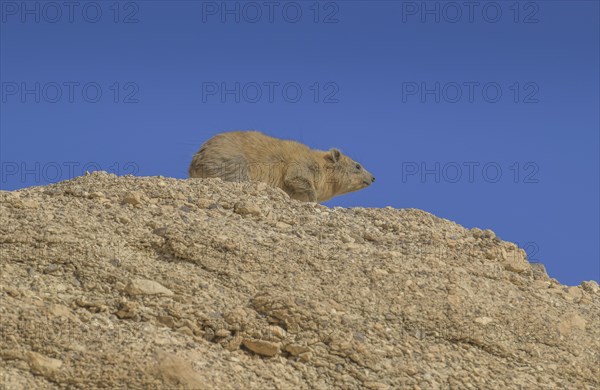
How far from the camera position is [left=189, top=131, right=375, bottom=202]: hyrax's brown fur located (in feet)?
46.6

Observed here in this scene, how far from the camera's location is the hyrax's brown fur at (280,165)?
46.6 ft

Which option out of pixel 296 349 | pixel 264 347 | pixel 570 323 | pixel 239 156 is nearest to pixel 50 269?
pixel 264 347

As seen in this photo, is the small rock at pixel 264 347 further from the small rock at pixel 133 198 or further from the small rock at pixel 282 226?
the small rock at pixel 133 198

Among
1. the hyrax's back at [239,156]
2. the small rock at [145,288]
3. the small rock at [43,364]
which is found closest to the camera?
the small rock at [43,364]

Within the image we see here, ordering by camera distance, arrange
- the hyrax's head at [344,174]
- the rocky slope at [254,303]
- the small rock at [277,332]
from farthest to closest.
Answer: the hyrax's head at [344,174] → the small rock at [277,332] → the rocky slope at [254,303]

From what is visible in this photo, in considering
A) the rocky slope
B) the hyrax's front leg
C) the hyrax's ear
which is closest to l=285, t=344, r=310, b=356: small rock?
the rocky slope

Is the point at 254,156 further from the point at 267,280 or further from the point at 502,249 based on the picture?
the point at 267,280

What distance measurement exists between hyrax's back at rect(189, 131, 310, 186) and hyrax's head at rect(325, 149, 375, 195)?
150 cm

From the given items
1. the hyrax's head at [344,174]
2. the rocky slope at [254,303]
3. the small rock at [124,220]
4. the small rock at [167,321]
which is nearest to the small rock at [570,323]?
the rocky slope at [254,303]

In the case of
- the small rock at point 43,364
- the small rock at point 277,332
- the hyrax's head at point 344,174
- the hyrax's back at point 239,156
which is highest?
the hyrax's head at point 344,174

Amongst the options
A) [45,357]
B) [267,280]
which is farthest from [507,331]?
[45,357]

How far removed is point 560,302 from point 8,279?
591cm

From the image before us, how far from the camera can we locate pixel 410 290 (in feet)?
28.2

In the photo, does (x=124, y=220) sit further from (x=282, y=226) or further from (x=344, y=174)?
(x=344, y=174)
